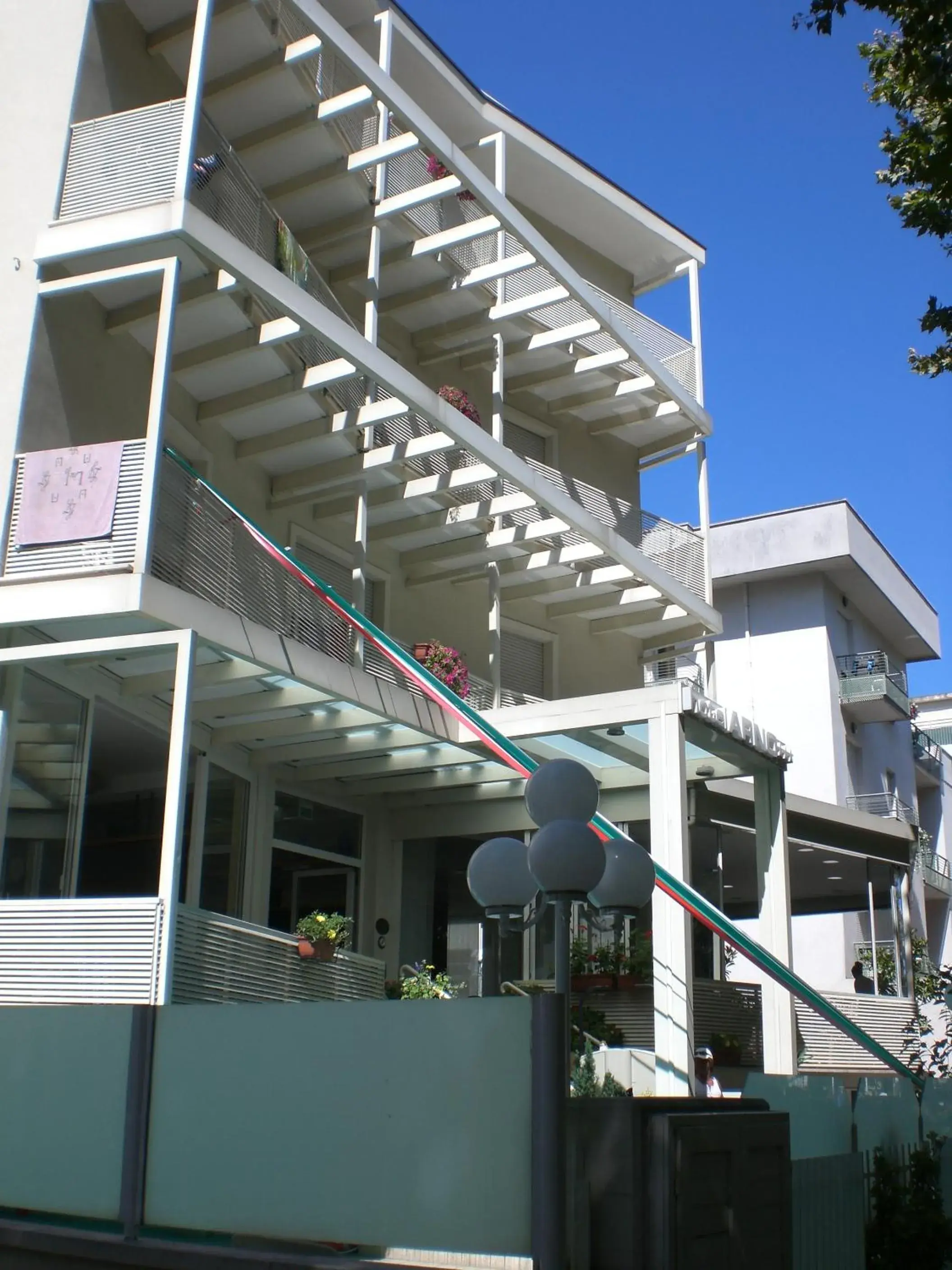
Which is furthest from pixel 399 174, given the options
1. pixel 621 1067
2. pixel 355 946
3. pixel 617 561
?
pixel 621 1067

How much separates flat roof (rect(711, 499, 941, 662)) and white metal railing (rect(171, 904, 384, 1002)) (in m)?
23.6

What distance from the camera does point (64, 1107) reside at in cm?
675

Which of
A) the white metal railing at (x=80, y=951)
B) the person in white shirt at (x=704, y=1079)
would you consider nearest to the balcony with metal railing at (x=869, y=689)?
the person in white shirt at (x=704, y=1079)

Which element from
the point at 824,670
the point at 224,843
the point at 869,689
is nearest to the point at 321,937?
the point at 224,843

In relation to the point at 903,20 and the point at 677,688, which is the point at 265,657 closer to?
the point at 677,688

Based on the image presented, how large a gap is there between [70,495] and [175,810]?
2.88 m

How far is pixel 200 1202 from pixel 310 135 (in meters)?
12.6

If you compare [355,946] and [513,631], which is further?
[513,631]

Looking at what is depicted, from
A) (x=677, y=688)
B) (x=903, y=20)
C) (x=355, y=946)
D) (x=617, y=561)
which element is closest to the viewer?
(x=903, y=20)

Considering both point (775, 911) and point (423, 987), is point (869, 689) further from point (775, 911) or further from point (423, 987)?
point (423, 987)

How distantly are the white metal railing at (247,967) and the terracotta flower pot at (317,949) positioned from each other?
5cm

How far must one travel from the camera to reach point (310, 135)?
15523 millimetres

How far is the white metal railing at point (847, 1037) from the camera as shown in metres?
16.2

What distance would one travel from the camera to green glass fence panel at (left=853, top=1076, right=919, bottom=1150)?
8609 millimetres
